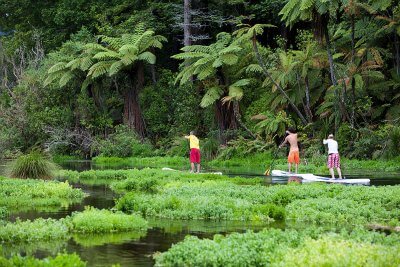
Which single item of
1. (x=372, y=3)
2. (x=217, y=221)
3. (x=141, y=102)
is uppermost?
(x=372, y=3)

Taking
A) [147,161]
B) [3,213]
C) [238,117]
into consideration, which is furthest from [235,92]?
[3,213]

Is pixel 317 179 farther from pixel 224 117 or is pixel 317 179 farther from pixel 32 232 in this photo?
pixel 224 117

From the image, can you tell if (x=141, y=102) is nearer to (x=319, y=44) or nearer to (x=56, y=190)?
(x=319, y=44)

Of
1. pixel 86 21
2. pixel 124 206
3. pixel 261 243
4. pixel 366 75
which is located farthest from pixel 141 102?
pixel 261 243

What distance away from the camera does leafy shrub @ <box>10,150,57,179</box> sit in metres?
26.4

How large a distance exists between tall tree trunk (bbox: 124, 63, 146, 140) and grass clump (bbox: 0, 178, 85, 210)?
75.1ft

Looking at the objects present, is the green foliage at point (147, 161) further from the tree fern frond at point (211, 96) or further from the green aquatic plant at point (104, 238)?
the green aquatic plant at point (104, 238)

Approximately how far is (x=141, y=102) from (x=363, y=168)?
62.8 ft

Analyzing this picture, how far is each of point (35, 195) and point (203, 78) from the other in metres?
20.1

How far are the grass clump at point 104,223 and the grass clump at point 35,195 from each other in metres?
4.18

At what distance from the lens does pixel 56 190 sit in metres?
21.2

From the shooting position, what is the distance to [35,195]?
819 inches

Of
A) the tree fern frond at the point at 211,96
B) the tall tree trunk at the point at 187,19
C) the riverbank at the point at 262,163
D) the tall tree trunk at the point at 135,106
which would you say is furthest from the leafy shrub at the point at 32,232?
the tall tree trunk at the point at 187,19

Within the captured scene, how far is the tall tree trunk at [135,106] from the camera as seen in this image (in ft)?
150
